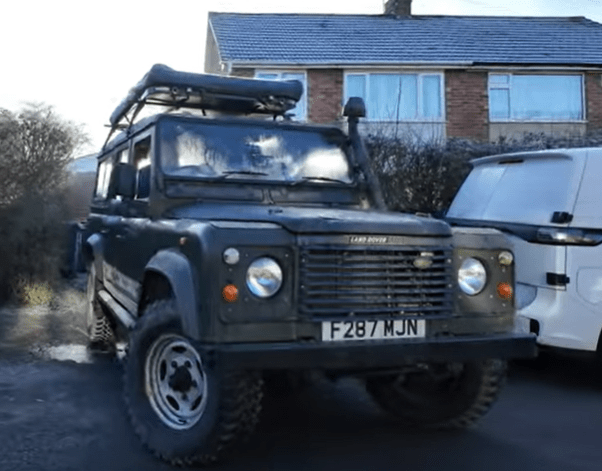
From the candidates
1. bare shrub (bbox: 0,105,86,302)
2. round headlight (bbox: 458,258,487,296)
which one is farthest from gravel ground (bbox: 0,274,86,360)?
round headlight (bbox: 458,258,487,296)

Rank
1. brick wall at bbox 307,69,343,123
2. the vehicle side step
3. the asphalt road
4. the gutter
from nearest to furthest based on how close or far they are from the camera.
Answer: the asphalt road < the vehicle side step < the gutter < brick wall at bbox 307,69,343,123

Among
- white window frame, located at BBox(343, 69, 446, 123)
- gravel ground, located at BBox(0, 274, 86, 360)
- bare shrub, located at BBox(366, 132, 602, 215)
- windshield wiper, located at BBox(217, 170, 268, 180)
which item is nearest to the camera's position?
windshield wiper, located at BBox(217, 170, 268, 180)

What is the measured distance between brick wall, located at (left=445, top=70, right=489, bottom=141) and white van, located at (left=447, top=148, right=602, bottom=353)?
14.5 m

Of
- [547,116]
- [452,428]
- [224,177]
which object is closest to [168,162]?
[224,177]

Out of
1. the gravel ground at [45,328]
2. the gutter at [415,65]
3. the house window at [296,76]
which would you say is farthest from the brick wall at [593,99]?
the gravel ground at [45,328]

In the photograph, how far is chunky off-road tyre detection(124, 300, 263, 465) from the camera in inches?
137

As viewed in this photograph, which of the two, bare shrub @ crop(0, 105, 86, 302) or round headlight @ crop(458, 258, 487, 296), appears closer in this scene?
round headlight @ crop(458, 258, 487, 296)

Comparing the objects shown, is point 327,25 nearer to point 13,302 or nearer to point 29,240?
point 29,240

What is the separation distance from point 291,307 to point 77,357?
3769 millimetres

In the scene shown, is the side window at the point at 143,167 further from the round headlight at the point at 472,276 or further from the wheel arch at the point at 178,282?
A: the round headlight at the point at 472,276

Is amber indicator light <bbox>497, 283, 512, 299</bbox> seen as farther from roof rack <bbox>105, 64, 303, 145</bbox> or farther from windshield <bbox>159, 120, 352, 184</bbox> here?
roof rack <bbox>105, 64, 303, 145</bbox>

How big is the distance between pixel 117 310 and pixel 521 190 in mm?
3313

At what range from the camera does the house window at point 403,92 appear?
64.3 feet

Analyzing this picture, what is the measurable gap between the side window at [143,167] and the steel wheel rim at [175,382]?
3.98 ft
